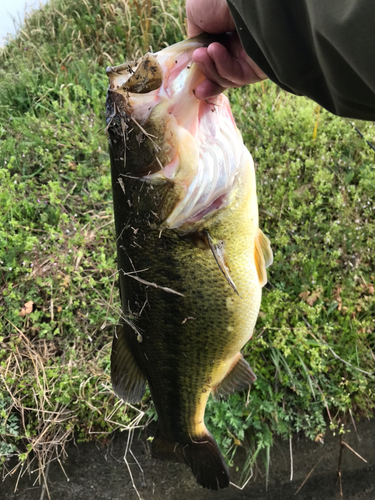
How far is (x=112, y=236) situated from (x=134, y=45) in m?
2.14

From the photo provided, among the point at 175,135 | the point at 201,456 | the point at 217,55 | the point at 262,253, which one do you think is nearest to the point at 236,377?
the point at 201,456

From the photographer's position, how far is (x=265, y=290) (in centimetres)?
271

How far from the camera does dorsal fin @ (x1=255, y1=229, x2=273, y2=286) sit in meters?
1.73

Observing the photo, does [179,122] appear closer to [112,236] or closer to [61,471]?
[112,236]

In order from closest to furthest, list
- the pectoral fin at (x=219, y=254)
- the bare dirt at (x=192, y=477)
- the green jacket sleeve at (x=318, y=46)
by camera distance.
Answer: the green jacket sleeve at (x=318, y=46), the pectoral fin at (x=219, y=254), the bare dirt at (x=192, y=477)

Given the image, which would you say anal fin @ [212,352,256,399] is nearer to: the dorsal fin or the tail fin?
the tail fin

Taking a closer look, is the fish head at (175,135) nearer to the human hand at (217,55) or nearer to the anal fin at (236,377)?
the human hand at (217,55)

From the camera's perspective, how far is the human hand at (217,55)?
1247 millimetres

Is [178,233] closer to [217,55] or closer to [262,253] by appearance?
[262,253]

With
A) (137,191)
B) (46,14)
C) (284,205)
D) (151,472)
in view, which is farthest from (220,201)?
(46,14)

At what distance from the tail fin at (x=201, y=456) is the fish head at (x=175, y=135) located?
116 cm

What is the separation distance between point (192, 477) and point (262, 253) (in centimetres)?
163

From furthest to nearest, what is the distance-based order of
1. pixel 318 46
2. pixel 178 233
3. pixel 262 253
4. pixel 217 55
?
pixel 262 253 < pixel 178 233 < pixel 217 55 < pixel 318 46

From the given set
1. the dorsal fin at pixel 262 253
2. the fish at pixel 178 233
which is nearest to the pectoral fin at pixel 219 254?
the fish at pixel 178 233
